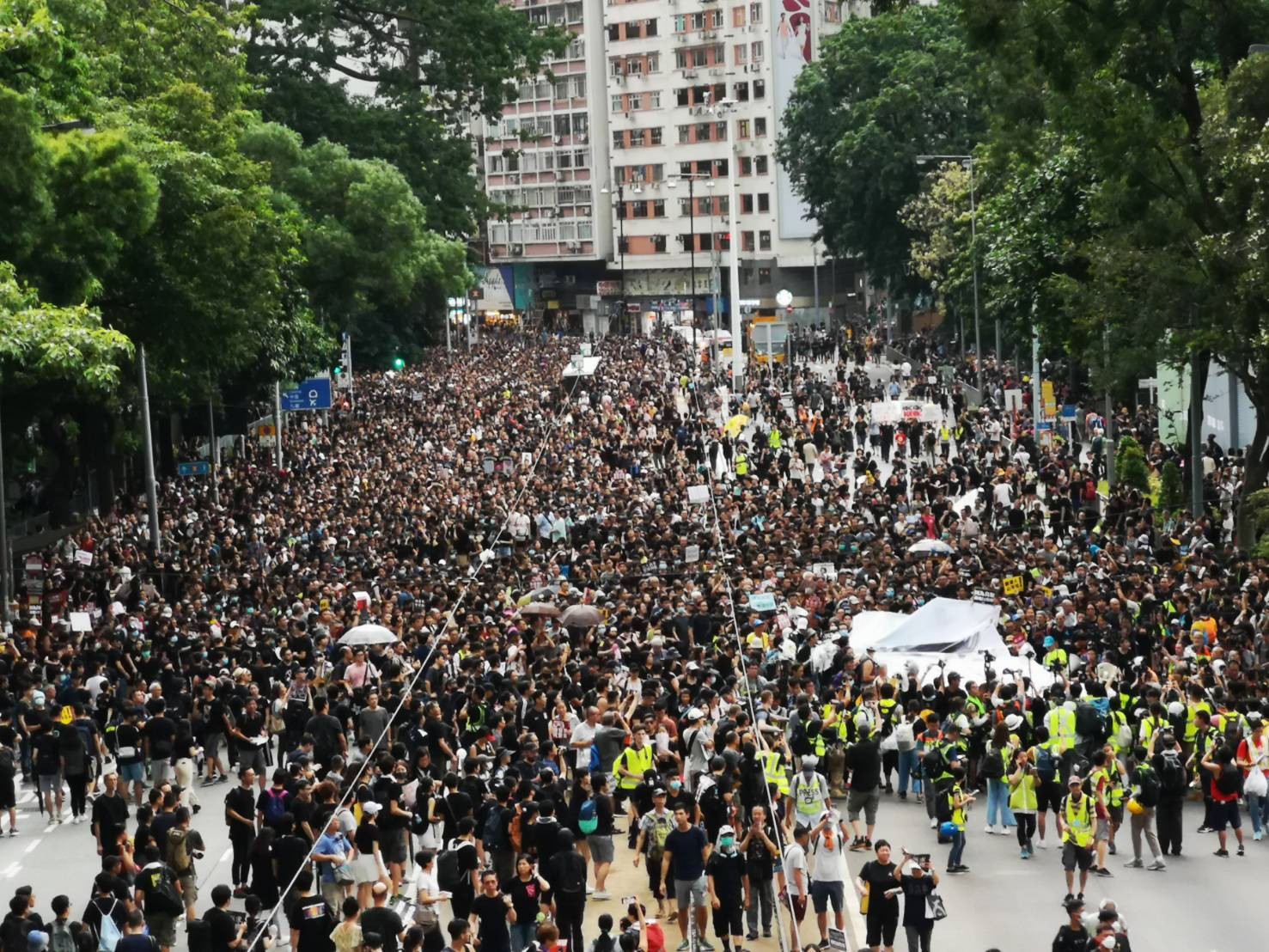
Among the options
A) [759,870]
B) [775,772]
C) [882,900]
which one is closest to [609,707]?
[775,772]

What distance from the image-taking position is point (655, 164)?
110 metres

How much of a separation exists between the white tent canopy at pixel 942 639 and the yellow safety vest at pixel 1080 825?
6.50m

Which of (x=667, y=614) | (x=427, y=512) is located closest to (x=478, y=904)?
(x=667, y=614)

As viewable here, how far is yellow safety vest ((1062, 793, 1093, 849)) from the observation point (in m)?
16.2

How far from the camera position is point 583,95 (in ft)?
364

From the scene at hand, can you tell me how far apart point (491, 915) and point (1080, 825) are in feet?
16.8

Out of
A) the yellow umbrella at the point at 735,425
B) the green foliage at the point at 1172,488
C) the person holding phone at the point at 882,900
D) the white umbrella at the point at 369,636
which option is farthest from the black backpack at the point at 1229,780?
the yellow umbrella at the point at 735,425

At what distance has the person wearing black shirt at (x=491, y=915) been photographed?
45.3 ft

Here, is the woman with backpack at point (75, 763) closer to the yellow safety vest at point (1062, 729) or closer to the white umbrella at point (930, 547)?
the yellow safety vest at point (1062, 729)

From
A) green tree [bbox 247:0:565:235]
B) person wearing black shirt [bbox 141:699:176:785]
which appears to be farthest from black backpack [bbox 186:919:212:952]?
green tree [bbox 247:0:565:235]

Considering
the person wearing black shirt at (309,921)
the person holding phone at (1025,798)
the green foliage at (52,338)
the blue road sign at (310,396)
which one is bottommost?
the person holding phone at (1025,798)

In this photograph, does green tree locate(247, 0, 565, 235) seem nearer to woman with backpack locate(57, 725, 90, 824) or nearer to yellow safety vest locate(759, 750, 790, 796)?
woman with backpack locate(57, 725, 90, 824)

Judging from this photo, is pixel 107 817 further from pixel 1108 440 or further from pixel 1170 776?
pixel 1108 440

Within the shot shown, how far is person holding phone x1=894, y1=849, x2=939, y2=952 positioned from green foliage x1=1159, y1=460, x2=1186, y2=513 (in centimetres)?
2322
